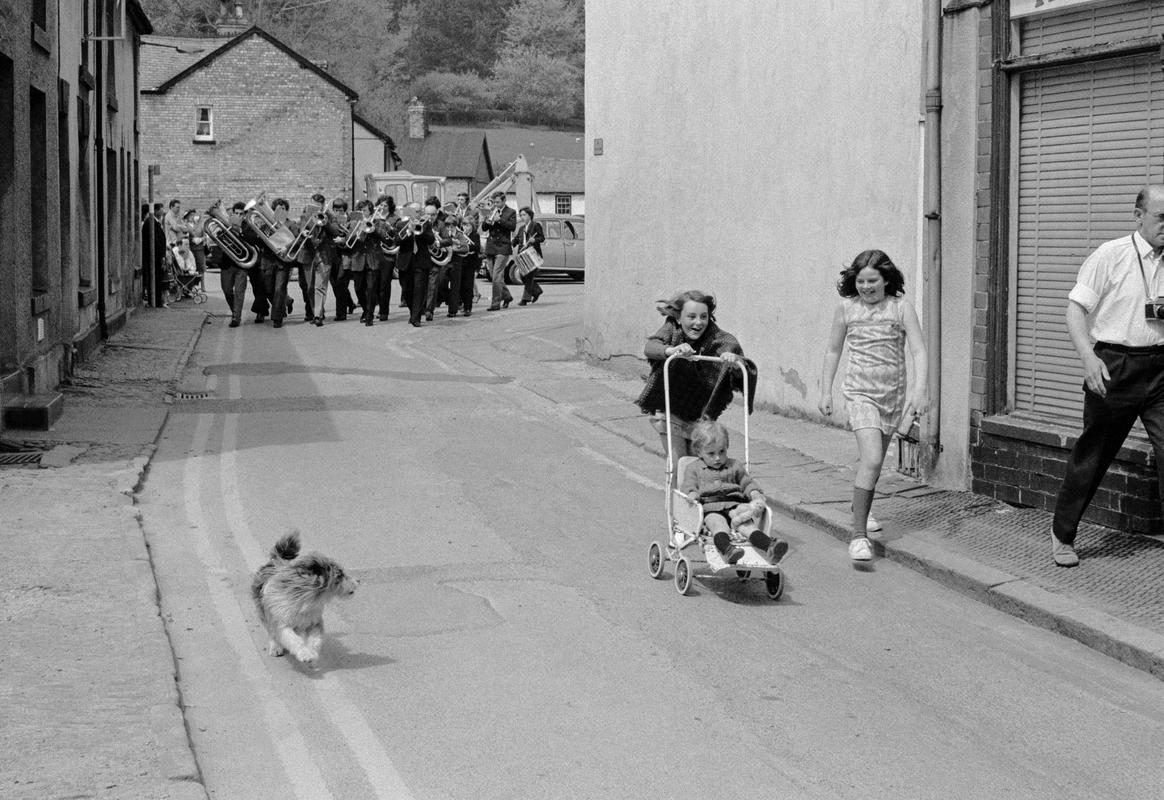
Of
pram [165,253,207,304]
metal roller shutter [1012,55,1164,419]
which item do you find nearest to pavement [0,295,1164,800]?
metal roller shutter [1012,55,1164,419]

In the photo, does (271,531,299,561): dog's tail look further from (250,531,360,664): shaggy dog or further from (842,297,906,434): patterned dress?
(842,297,906,434): patterned dress

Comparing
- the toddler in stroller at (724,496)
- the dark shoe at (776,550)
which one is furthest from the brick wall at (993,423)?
the dark shoe at (776,550)

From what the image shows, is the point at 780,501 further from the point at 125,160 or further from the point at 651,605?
the point at 125,160

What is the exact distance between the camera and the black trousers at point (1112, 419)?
771 cm

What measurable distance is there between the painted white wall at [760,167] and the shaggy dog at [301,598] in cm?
542

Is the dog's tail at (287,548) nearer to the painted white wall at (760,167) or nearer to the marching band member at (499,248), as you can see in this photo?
the painted white wall at (760,167)

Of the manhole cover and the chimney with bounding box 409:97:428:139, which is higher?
the chimney with bounding box 409:97:428:139

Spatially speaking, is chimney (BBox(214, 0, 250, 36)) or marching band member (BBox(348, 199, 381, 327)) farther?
chimney (BBox(214, 0, 250, 36))

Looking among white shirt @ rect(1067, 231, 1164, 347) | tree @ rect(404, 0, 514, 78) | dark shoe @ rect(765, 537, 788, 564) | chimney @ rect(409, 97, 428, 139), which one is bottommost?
dark shoe @ rect(765, 537, 788, 564)

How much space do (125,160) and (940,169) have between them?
759 inches

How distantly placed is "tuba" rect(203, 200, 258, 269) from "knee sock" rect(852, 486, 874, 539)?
16.4m

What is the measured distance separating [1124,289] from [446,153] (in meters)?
80.1

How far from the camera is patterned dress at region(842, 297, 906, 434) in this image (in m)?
8.68

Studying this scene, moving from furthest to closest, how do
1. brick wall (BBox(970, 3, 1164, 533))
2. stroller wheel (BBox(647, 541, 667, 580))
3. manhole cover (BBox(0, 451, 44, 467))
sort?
manhole cover (BBox(0, 451, 44, 467))
brick wall (BBox(970, 3, 1164, 533))
stroller wheel (BBox(647, 541, 667, 580))
